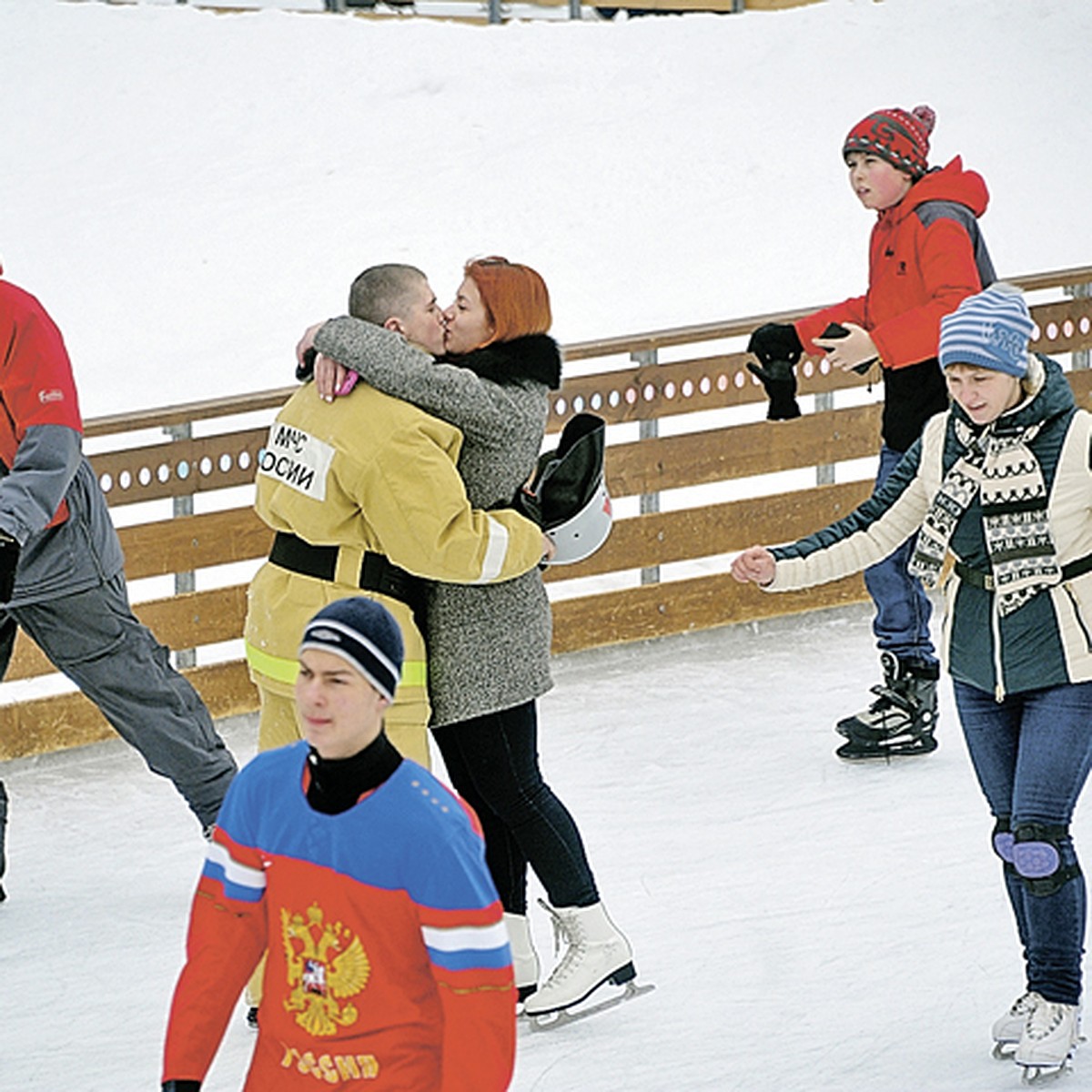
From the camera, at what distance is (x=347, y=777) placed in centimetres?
200

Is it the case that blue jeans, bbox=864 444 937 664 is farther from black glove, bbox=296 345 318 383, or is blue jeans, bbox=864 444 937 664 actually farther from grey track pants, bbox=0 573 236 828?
black glove, bbox=296 345 318 383

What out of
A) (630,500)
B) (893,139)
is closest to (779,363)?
(893,139)

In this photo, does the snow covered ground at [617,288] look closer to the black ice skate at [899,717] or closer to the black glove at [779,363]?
the black ice skate at [899,717]

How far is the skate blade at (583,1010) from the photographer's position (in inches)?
136

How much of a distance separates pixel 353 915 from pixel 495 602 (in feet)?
4.27

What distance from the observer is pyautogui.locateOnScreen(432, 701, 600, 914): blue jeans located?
129 inches

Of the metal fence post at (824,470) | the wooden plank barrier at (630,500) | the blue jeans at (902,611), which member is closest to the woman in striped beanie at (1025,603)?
the blue jeans at (902,611)

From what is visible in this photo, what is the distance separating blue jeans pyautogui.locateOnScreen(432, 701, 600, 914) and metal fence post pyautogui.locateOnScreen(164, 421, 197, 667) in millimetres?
2170

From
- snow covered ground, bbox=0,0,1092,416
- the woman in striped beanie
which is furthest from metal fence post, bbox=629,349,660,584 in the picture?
snow covered ground, bbox=0,0,1092,416

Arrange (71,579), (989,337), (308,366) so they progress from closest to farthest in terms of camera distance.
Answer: (989,337)
(308,366)
(71,579)

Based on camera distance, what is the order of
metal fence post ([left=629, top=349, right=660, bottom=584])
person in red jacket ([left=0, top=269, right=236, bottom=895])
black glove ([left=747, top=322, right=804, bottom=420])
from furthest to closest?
metal fence post ([left=629, top=349, right=660, bottom=584])
black glove ([left=747, top=322, right=804, bottom=420])
person in red jacket ([left=0, top=269, right=236, bottom=895])

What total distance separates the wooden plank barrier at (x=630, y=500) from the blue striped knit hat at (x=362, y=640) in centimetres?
320

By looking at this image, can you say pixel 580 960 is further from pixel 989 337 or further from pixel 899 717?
pixel 899 717

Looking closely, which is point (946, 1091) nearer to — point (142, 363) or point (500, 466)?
point (500, 466)
